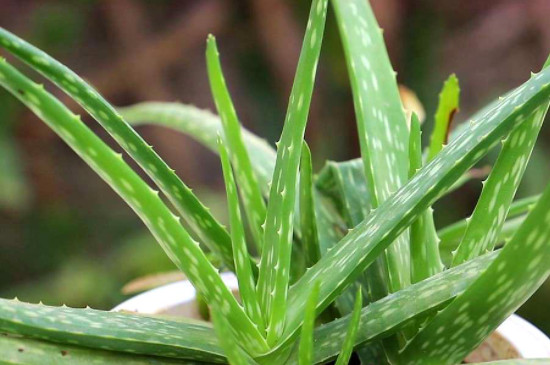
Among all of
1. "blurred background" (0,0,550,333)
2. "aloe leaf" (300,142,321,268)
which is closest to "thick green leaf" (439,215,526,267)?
"aloe leaf" (300,142,321,268)

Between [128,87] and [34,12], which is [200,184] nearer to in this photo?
[128,87]

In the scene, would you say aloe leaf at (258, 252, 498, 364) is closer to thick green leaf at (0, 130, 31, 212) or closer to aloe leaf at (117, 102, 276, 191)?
aloe leaf at (117, 102, 276, 191)

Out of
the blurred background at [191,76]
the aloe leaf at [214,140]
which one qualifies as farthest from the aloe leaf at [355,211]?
the blurred background at [191,76]

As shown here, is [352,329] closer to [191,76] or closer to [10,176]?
[10,176]

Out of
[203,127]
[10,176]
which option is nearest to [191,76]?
[10,176]

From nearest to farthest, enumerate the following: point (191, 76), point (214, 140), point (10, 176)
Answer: point (214, 140)
point (10, 176)
point (191, 76)

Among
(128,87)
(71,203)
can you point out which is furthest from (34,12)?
(71,203)
